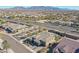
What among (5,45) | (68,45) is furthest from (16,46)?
(68,45)

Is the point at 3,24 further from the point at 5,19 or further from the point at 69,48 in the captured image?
the point at 69,48

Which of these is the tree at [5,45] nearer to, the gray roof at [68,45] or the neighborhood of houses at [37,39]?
the neighborhood of houses at [37,39]

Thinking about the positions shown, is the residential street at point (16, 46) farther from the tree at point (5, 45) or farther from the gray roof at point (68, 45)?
the gray roof at point (68, 45)

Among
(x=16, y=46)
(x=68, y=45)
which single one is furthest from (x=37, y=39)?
(x=68, y=45)

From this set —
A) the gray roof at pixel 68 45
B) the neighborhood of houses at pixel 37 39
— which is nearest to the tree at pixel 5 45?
the neighborhood of houses at pixel 37 39

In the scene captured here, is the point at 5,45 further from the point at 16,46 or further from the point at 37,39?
the point at 37,39

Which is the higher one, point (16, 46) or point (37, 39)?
point (37, 39)

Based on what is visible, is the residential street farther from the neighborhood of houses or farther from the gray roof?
the gray roof

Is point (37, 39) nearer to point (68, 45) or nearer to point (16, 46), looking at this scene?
point (16, 46)

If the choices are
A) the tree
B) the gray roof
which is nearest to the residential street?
the tree

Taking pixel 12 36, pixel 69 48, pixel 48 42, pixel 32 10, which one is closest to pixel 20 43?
pixel 12 36
